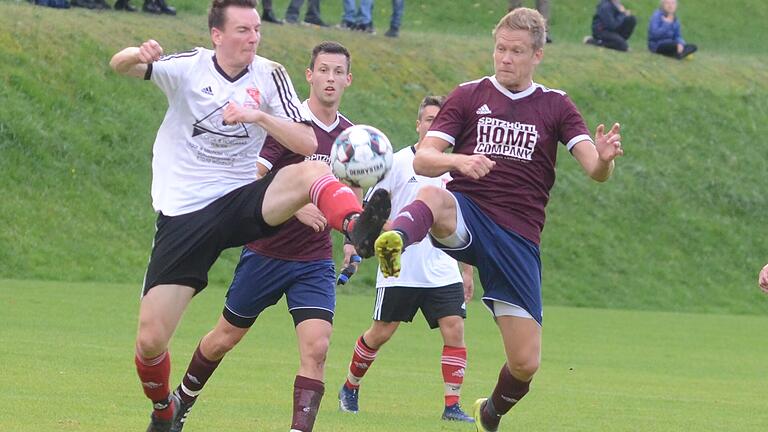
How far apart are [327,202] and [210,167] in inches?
36.6

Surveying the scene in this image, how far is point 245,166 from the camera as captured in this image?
759 cm

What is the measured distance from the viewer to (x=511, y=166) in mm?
7930

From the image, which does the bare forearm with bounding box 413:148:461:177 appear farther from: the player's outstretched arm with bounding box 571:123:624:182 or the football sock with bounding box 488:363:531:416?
the football sock with bounding box 488:363:531:416

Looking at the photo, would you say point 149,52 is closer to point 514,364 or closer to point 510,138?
point 510,138

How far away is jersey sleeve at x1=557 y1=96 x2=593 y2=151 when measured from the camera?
7.96 m

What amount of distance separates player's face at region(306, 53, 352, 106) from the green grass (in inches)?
84.3

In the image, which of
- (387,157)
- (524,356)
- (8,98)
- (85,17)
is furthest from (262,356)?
(85,17)

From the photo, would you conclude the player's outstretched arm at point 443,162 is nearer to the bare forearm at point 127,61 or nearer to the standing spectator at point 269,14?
the bare forearm at point 127,61

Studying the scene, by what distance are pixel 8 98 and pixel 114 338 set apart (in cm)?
1061

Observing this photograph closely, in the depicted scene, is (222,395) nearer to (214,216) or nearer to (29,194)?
(214,216)

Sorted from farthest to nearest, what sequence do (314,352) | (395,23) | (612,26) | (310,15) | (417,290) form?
(612,26) → (395,23) → (310,15) → (417,290) → (314,352)

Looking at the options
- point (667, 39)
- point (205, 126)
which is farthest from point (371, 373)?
point (667, 39)

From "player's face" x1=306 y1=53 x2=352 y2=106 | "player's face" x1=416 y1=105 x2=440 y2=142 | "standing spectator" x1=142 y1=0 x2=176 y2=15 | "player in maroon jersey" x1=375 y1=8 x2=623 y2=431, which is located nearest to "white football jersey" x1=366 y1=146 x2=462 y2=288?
"player's face" x1=416 y1=105 x2=440 y2=142

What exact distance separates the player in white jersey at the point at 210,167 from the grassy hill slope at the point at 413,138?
1351cm
